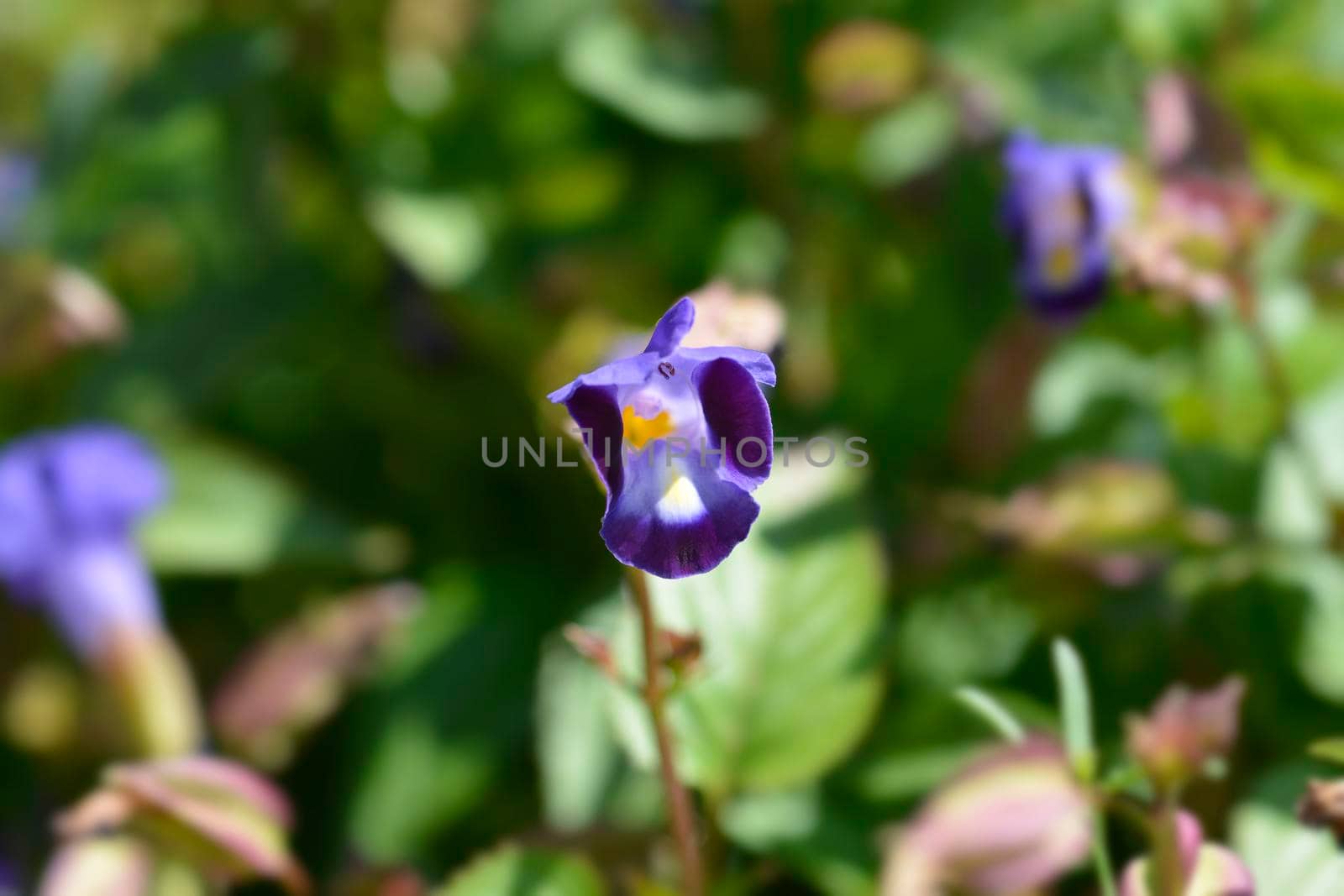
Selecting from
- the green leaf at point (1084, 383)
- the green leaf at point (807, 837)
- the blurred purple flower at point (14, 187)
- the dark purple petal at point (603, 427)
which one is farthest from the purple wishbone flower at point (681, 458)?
the blurred purple flower at point (14, 187)

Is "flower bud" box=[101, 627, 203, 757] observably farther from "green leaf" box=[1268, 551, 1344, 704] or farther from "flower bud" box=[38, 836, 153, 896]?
"green leaf" box=[1268, 551, 1344, 704]

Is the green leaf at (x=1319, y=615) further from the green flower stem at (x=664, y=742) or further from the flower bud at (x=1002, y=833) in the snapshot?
the green flower stem at (x=664, y=742)

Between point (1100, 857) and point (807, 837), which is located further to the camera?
point (807, 837)

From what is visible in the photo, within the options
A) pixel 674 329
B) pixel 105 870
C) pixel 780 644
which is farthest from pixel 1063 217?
pixel 105 870

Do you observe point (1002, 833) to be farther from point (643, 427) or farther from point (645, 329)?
point (645, 329)

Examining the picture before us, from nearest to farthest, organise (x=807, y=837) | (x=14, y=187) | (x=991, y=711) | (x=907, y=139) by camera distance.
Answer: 1. (x=991, y=711)
2. (x=807, y=837)
3. (x=907, y=139)
4. (x=14, y=187)

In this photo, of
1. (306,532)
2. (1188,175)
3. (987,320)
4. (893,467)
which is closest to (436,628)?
(306,532)
